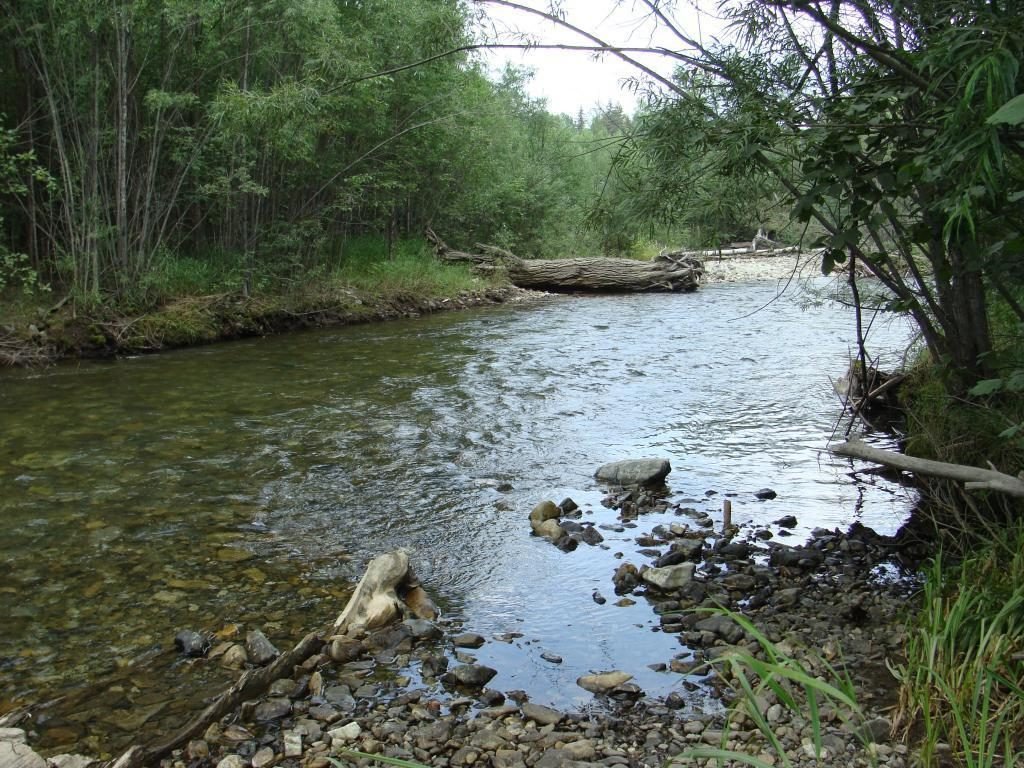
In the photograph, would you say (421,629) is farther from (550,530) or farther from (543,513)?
Result: (543,513)

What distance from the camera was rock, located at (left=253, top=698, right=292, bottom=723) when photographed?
315cm

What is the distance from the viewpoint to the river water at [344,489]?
3680 millimetres

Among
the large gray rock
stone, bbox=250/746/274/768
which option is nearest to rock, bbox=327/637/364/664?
stone, bbox=250/746/274/768

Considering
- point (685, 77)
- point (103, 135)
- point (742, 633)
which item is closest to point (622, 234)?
point (685, 77)

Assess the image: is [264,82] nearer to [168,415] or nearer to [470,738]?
[168,415]

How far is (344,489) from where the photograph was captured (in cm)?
589

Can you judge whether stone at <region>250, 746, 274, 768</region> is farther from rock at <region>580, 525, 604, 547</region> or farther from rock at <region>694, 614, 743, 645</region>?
rock at <region>580, 525, 604, 547</region>

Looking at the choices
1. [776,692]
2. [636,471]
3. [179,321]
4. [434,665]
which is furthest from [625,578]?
[179,321]

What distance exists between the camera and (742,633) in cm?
368

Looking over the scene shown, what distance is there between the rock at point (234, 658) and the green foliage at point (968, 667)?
8.36 feet

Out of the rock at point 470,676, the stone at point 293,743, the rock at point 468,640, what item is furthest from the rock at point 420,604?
the stone at point 293,743

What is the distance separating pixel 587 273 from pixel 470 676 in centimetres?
1880

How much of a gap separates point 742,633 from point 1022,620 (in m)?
1.13

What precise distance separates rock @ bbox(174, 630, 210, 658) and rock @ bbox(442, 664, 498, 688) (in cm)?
110
